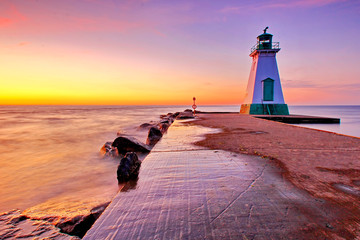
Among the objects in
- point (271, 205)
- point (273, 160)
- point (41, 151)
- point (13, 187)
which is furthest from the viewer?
point (41, 151)

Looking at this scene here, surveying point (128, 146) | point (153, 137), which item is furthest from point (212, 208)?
point (153, 137)

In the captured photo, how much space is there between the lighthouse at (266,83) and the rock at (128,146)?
15.7m

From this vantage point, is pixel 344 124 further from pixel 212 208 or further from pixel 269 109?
pixel 212 208

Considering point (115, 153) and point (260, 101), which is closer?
point (115, 153)

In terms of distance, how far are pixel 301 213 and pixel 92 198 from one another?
324 cm

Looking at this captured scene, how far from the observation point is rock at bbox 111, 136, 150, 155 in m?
5.26

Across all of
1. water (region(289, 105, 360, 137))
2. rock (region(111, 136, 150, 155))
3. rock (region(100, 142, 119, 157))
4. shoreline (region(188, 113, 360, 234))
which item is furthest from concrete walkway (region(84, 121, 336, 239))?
water (region(289, 105, 360, 137))

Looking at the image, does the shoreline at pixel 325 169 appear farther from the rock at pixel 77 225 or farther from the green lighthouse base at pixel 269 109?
the green lighthouse base at pixel 269 109

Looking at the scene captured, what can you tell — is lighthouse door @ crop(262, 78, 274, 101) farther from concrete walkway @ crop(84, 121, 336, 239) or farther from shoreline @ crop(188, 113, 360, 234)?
concrete walkway @ crop(84, 121, 336, 239)

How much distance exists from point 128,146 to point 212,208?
4274mm

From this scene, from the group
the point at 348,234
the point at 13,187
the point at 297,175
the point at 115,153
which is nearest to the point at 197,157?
the point at 297,175

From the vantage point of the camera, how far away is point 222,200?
1.79m

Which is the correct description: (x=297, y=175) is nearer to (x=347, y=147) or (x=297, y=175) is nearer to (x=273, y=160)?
(x=273, y=160)

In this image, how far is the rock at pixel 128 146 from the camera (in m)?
5.26
